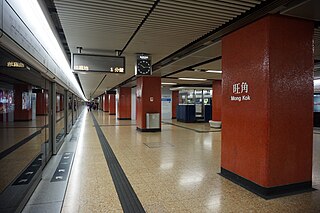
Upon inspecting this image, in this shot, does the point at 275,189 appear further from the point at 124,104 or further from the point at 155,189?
the point at 124,104

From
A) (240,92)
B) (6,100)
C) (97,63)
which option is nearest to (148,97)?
(97,63)

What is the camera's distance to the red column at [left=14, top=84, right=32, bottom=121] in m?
3.15

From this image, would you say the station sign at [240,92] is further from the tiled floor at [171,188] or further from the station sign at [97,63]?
the station sign at [97,63]

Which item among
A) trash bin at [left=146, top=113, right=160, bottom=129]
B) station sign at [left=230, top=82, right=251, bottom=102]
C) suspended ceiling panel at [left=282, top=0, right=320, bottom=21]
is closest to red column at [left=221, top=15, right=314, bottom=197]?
station sign at [left=230, top=82, right=251, bottom=102]

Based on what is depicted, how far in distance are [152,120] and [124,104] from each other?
809cm

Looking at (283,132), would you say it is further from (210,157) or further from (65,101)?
(65,101)

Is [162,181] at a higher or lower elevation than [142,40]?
lower

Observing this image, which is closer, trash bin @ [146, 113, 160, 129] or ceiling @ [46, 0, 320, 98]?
ceiling @ [46, 0, 320, 98]

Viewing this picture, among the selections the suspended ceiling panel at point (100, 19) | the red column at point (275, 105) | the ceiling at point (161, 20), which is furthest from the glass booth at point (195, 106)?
the red column at point (275, 105)

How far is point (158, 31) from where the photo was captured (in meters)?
4.20

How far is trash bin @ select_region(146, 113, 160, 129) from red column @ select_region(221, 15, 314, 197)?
6726 millimetres

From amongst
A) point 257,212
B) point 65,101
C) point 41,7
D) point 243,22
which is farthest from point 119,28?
point 65,101

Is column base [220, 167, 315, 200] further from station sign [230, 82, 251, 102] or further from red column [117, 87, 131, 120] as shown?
red column [117, 87, 131, 120]

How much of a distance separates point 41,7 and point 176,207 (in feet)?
11.7
